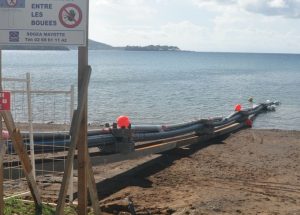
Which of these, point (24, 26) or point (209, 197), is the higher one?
point (24, 26)

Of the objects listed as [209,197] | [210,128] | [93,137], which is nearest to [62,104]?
[210,128]

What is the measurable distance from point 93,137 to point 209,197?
3393 mm

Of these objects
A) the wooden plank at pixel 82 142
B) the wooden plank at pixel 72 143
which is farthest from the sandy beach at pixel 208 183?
the wooden plank at pixel 72 143

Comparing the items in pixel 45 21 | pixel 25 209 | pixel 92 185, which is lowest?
pixel 25 209

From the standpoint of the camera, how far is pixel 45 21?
6.23m

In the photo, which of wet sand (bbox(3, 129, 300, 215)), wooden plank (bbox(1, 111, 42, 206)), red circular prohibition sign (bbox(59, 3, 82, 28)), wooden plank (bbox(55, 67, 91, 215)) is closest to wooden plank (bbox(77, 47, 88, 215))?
wooden plank (bbox(55, 67, 91, 215))

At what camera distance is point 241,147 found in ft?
60.6

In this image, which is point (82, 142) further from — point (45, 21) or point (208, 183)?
point (208, 183)

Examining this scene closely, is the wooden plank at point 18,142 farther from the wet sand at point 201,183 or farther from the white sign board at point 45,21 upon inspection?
the wet sand at point 201,183

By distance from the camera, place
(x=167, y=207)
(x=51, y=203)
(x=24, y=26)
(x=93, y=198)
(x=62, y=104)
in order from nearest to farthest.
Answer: (x=24, y=26) < (x=93, y=198) < (x=51, y=203) < (x=167, y=207) < (x=62, y=104)

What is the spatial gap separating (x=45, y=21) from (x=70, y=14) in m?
0.33

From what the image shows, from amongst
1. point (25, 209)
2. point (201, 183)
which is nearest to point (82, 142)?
point (25, 209)

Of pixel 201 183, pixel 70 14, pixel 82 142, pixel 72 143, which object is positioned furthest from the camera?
pixel 201 183

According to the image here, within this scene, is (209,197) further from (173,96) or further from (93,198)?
(173,96)
